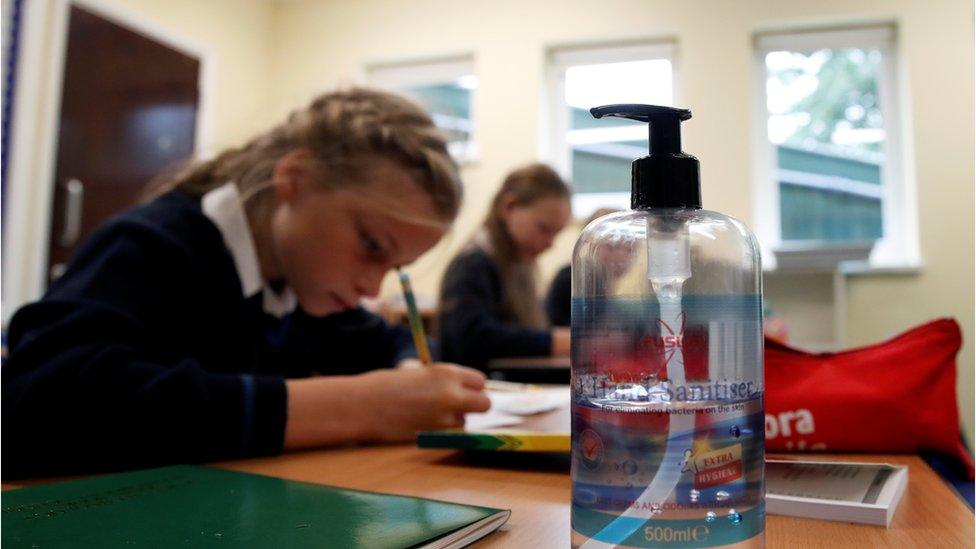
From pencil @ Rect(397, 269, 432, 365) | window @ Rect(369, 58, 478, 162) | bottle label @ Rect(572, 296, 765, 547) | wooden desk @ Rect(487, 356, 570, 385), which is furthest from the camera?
window @ Rect(369, 58, 478, 162)

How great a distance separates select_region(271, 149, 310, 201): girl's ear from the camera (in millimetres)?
881

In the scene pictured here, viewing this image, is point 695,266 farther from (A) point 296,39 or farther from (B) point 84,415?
A: (A) point 296,39

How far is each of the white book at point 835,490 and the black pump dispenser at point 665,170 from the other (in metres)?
0.18

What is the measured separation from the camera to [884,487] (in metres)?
0.41

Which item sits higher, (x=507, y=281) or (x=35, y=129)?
(x=35, y=129)

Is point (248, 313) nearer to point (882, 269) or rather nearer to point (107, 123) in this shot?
point (107, 123)

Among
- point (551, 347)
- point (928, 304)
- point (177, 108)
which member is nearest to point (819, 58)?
point (928, 304)

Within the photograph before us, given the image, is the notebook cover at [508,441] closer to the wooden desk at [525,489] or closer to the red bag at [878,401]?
the wooden desk at [525,489]

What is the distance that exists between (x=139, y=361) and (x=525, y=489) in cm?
37

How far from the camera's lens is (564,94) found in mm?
3334

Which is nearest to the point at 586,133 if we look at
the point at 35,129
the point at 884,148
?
the point at 884,148

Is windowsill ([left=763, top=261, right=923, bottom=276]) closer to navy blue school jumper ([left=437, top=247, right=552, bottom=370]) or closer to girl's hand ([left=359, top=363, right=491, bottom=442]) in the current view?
navy blue school jumper ([left=437, top=247, right=552, bottom=370])

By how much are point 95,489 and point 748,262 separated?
0.39 m

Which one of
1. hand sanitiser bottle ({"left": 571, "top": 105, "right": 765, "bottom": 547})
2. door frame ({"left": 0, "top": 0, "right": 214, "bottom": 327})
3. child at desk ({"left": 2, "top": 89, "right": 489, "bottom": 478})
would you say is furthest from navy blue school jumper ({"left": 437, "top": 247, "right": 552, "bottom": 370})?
door frame ({"left": 0, "top": 0, "right": 214, "bottom": 327})
